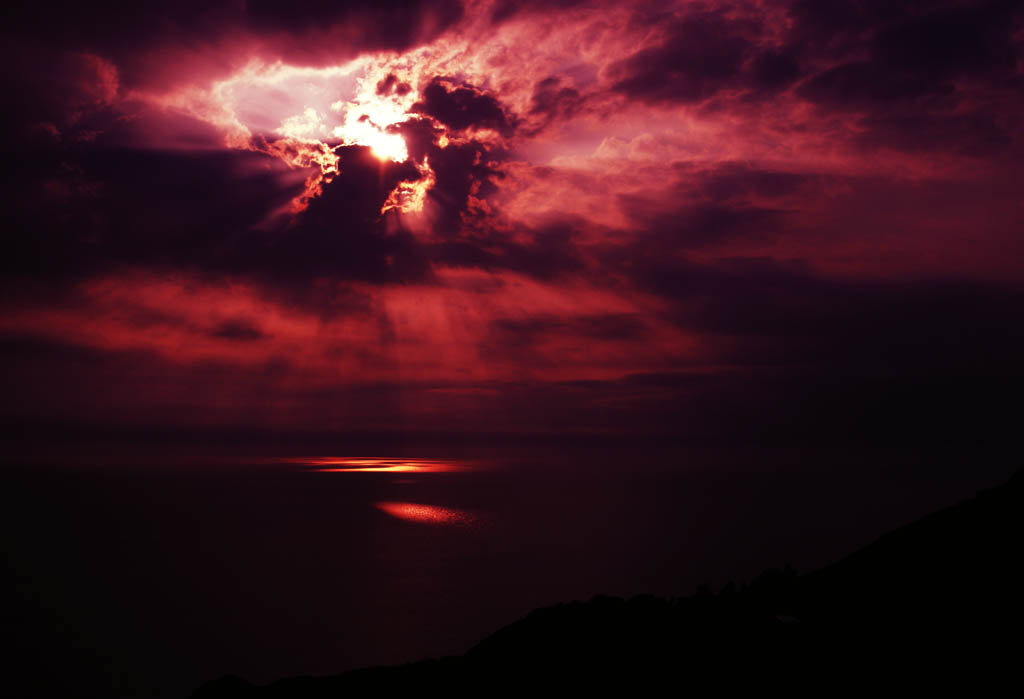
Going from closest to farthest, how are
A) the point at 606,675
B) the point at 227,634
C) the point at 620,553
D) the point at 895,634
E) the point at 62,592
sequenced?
the point at 895,634, the point at 606,675, the point at 227,634, the point at 62,592, the point at 620,553

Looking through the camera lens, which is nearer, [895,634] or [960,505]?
[895,634]

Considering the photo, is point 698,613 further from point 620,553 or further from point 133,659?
point 620,553

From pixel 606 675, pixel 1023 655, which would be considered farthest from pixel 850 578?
pixel 606 675

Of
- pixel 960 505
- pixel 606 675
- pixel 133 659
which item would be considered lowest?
pixel 133 659

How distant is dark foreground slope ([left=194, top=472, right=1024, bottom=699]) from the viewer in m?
19.7

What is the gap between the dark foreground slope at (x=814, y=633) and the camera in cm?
1969

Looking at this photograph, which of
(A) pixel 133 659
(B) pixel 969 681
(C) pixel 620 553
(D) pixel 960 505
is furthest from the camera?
(C) pixel 620 553

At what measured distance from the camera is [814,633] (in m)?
22.5

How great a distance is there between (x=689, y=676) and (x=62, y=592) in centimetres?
20033

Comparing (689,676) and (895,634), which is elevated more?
(895,634)

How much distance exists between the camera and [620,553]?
18925 centimetres

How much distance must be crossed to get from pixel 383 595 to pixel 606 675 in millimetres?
138836

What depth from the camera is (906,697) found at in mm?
18172

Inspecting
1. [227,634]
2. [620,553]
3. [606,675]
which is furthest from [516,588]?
[606,675]
